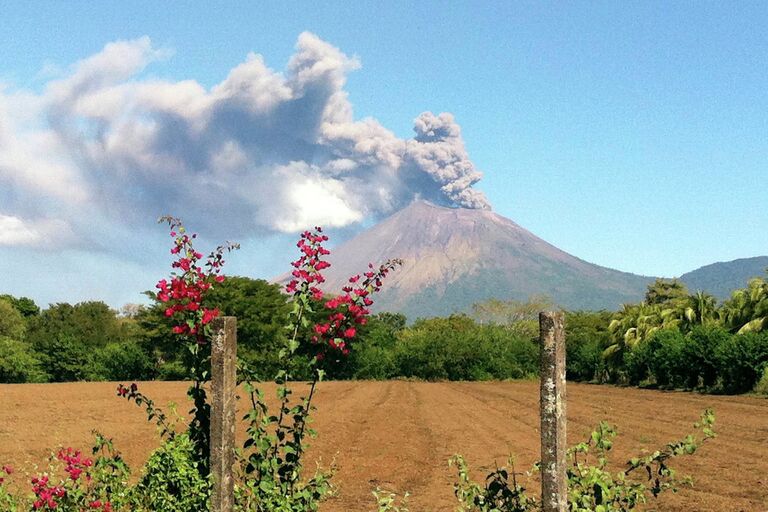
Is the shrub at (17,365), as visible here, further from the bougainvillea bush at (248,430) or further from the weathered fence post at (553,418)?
the weathered fence post at (553,418)

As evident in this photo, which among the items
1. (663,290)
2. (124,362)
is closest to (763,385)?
(124,362)

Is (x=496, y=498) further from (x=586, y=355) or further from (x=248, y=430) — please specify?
(x=586, y=355)

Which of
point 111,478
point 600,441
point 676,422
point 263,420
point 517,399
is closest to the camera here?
point 600,441

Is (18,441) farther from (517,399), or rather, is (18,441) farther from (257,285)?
(257,285)

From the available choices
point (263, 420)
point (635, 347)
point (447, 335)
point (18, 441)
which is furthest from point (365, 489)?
point (447, 335)

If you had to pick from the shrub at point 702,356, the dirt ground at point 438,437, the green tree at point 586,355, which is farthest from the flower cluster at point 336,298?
the green tree at point 586,355

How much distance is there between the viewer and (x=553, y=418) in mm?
5574

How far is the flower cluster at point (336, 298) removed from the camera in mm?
7203

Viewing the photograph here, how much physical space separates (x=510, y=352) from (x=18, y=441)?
59.7 m

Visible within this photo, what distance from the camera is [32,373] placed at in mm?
67438

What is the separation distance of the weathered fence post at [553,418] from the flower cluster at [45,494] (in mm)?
4847

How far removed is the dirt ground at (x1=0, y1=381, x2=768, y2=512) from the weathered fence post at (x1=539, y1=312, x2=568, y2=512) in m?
0.89

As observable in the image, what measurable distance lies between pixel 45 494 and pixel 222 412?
2.44 metres

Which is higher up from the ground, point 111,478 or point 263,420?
point 263,420
